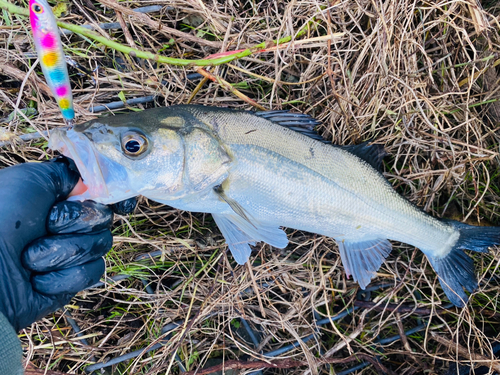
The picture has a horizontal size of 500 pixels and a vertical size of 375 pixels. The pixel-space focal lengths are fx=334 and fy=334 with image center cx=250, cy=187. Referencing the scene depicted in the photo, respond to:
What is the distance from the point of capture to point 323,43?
2701 mm

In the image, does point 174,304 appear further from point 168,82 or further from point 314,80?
point 314,80

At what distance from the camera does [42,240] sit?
6.31 feet

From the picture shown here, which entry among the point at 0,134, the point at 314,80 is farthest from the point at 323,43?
the point at 0,134

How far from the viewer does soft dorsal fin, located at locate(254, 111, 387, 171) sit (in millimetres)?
2365

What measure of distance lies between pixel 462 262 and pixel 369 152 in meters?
1.14

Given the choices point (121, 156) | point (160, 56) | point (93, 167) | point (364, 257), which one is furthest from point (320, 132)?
point (93, 167)

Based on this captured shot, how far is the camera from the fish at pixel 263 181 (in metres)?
1.91

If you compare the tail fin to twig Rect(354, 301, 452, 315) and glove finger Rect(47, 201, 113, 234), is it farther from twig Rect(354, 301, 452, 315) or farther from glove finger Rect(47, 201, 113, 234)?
glove finger Rect(47, 201, 113, 234)

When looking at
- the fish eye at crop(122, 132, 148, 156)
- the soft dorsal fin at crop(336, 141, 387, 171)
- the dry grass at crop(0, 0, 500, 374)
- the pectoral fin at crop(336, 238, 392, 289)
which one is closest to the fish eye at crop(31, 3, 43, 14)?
the fish eye at crop(122, 132, 148, 156)

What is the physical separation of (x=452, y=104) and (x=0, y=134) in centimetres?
372

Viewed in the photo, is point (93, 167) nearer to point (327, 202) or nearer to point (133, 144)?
point (133, 144)

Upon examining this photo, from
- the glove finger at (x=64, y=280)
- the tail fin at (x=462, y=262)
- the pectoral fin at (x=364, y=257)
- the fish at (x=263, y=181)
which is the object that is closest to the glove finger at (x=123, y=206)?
the fish at (x=263, y=181)

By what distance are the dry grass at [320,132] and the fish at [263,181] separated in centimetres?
33

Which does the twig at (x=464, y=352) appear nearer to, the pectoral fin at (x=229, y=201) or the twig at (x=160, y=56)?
the pectoral fin at (x=229, y=201)
